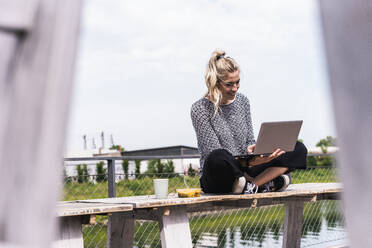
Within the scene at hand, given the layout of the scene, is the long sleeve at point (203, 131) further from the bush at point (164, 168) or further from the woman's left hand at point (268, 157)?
the bush at point (164, 168)

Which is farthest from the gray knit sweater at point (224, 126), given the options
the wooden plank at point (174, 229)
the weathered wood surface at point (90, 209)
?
the weathered wood surface at point (90, 209)

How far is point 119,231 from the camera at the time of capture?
8.71ft

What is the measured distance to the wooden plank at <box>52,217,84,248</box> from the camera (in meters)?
1.88

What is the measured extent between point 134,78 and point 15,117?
1068cm

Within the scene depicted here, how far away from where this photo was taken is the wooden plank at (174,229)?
2.25 meters

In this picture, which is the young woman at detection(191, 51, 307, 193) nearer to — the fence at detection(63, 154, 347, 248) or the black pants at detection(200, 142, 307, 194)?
the black pants at detection(200, 142, 307, 194)

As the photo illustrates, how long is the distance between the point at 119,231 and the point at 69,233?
2.54 feet

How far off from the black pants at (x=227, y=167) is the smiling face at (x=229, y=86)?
1.70ft

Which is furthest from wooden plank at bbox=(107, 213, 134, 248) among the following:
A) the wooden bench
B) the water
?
the water

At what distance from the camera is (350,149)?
2.26ft

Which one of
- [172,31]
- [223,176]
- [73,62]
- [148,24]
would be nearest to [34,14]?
[73,62]

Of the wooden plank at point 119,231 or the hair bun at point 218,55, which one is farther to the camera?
the hair bun at point 218,55

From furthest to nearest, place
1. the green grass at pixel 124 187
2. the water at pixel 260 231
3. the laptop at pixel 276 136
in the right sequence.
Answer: the water at pixel 260 231
the green grass at pixel 124 187
the laptop at pixel 276 136

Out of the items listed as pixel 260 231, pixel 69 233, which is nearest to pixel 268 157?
pixel 69 233
